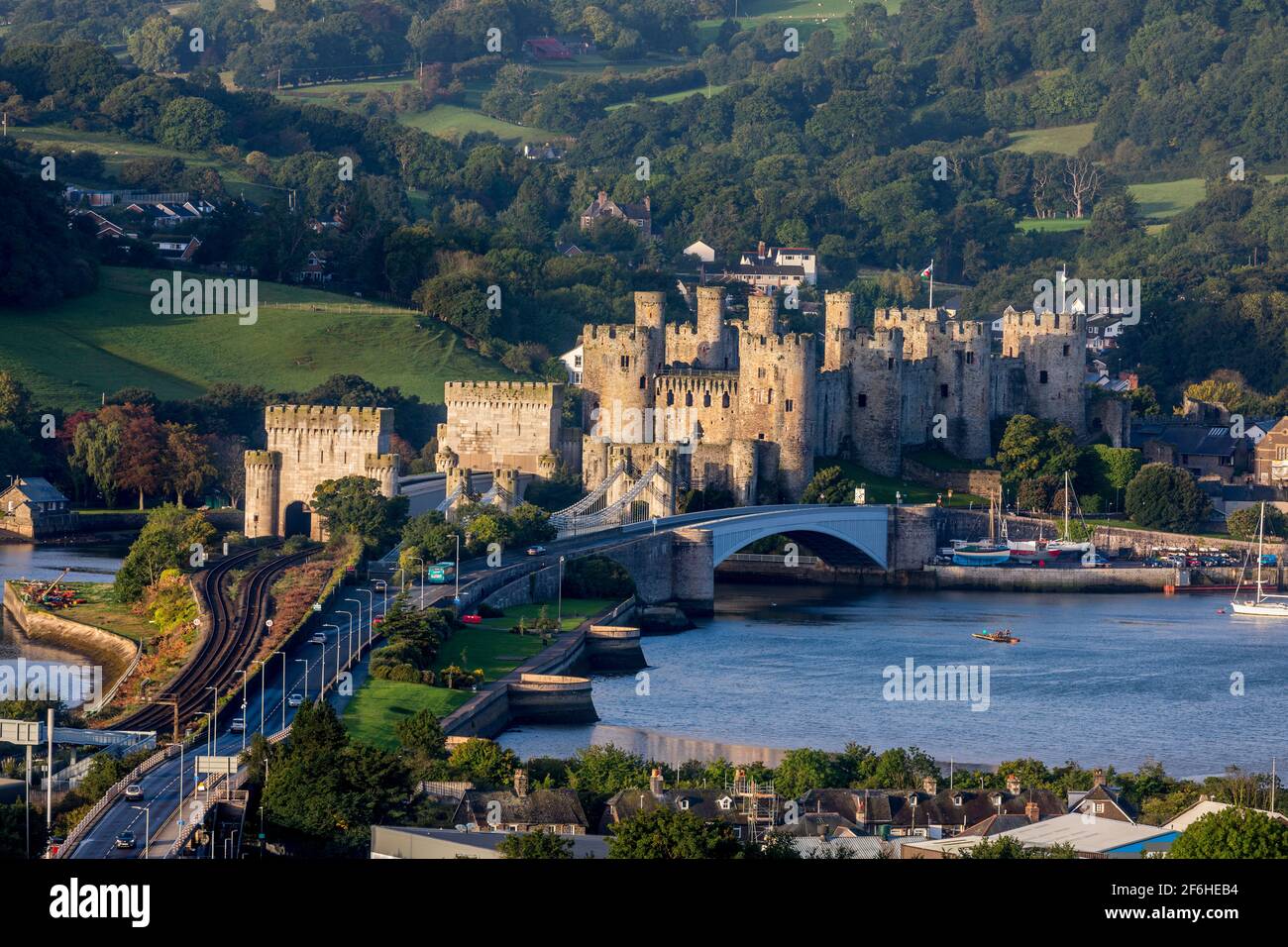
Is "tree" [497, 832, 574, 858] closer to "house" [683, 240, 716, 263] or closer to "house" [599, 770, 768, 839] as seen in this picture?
"house" [599, 770, 768, 839]

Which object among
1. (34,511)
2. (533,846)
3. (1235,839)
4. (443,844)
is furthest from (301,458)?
(1235,839)

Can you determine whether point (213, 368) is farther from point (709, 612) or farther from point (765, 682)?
point (765, 682)

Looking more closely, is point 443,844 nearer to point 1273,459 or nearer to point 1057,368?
point 1057,368

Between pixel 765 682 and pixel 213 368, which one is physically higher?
pixel 213 368

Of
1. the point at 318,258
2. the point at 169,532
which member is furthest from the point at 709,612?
the point at 318,258

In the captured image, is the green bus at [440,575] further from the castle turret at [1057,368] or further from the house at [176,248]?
the house at [176,248]
